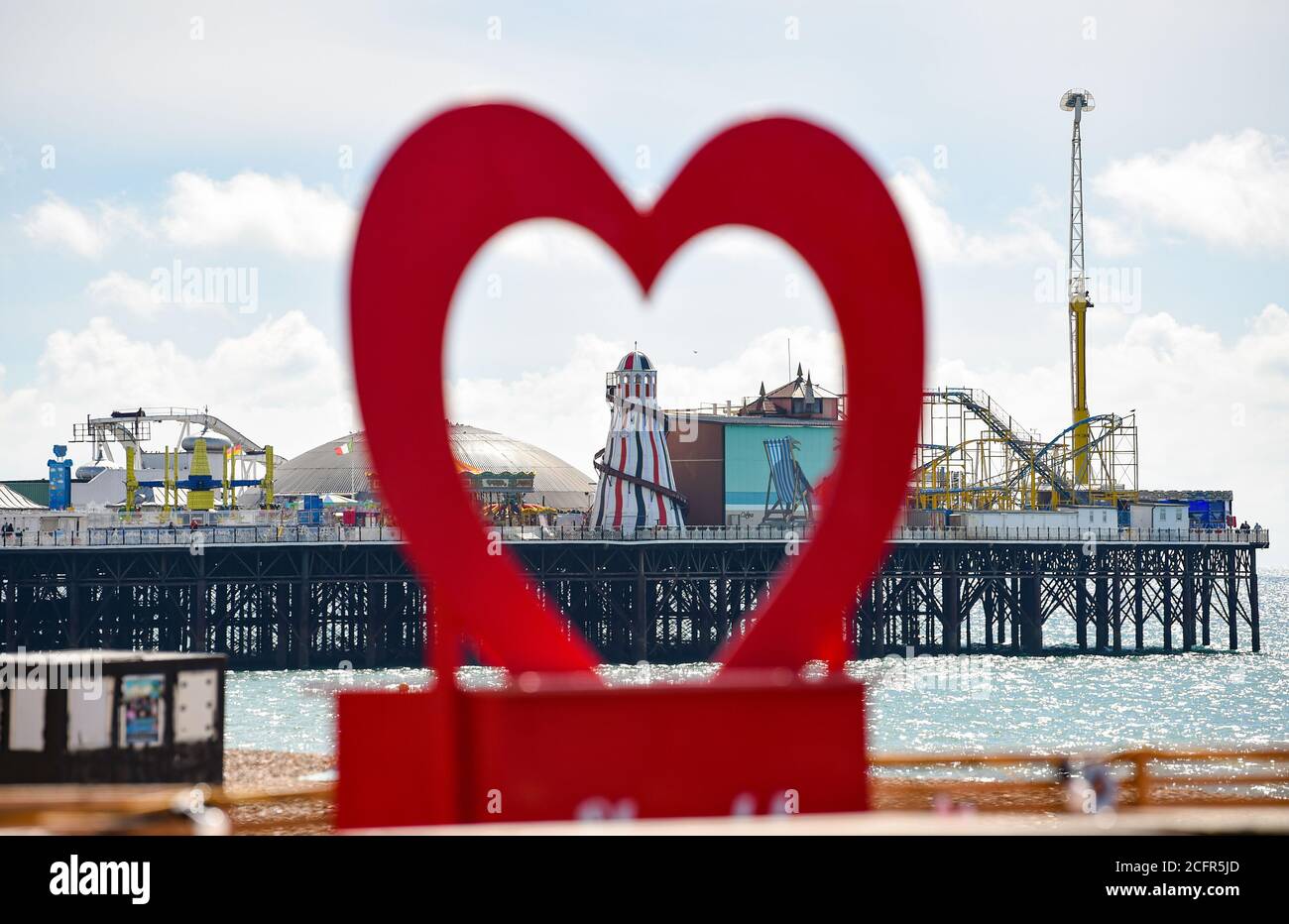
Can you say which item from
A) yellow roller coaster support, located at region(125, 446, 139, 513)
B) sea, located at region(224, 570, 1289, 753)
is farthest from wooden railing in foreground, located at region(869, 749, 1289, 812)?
yellow roller coaster support, located at region(125, 446, 139, 513)

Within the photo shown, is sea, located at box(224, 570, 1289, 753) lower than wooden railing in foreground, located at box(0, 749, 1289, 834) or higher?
lower

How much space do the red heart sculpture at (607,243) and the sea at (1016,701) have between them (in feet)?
54.6

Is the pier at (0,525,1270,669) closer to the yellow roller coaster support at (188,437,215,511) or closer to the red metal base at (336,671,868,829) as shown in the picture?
the yellow roller coaster support at (188,437,215,511)

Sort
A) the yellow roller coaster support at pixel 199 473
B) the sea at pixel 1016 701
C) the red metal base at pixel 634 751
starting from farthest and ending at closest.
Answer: the yellow roller coaster support at pixel 199 473
the sea at pixel 1016 701
the red metal base at pixel 634 751

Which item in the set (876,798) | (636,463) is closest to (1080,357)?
(636,463)

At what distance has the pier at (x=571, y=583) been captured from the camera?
55.9m

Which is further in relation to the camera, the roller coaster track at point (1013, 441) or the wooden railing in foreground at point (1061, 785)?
the roller coaster track at point (1013, 441)

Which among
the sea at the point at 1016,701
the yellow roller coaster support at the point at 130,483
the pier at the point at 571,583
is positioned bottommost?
the sea at the point at 1016,701

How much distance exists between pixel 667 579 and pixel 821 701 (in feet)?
163

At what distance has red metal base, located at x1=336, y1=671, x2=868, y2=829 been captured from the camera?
35.0 ft

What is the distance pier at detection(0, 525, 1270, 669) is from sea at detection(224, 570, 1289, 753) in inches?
65.4

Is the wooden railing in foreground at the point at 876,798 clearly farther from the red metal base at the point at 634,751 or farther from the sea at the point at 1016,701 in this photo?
the sea at the point at 1016,701

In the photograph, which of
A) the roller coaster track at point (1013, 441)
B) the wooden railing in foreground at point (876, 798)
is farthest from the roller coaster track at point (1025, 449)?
the wooden railing in foreground at point (876, 798)
